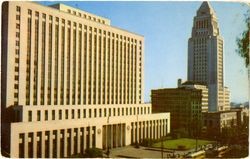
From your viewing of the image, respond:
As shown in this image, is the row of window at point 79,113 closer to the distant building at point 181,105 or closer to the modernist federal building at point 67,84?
the modernist federal building at point 67,84

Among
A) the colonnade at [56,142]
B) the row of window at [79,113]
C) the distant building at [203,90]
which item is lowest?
the colonnade at [56,142]

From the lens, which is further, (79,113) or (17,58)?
(79,113)

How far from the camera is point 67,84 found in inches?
1018

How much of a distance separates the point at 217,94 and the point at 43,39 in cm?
2588

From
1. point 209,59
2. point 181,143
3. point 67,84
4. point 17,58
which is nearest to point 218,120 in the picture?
point 209,59

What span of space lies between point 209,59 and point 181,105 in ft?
28.3

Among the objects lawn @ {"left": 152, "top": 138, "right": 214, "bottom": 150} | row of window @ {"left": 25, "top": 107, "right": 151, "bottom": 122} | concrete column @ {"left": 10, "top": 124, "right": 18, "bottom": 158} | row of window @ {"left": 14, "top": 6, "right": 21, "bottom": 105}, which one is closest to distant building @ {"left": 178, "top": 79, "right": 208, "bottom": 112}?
lawn @ {"left": 152, "top": 138, "right": 214, "bottom": 150}

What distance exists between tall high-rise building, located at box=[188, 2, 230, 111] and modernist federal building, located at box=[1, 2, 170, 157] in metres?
12.1

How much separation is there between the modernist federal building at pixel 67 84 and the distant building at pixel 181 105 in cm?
489

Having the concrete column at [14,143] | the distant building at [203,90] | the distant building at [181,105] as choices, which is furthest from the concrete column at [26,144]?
the distant building at [203,90]

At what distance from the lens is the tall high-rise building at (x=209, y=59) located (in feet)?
138

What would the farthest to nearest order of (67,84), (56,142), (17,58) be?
(67,84) → (56,142) → (17,58)

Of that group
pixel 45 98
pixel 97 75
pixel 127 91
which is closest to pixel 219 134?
pixel 127 91

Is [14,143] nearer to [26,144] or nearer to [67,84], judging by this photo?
[26,144]
